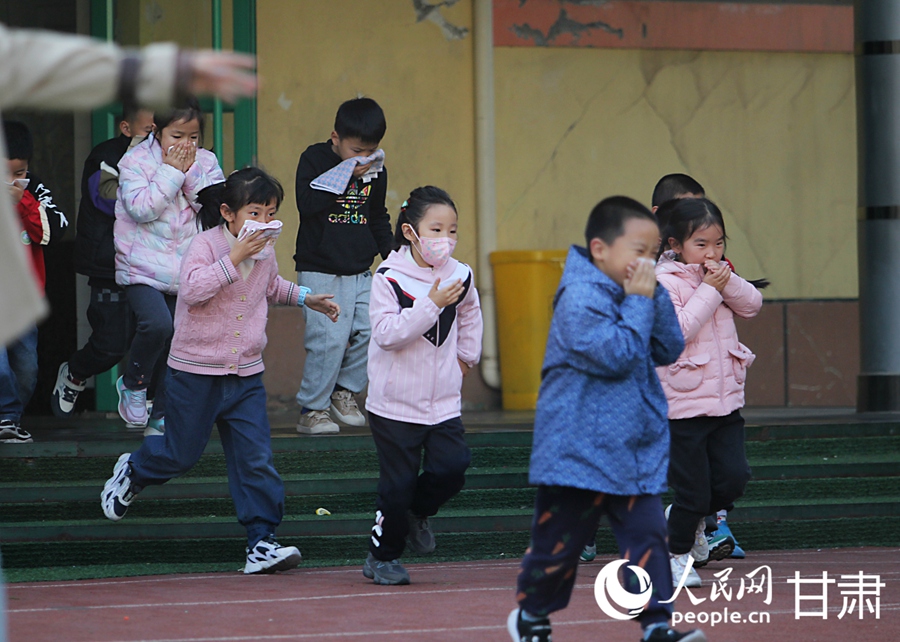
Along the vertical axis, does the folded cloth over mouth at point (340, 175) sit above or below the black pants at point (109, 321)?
above

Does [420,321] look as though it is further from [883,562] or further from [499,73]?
[499,73]

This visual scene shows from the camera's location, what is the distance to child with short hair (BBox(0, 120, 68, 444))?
287 inches

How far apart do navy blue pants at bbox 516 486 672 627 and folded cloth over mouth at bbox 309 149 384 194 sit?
11.6ft

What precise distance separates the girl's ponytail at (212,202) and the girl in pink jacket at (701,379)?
200 centimetres

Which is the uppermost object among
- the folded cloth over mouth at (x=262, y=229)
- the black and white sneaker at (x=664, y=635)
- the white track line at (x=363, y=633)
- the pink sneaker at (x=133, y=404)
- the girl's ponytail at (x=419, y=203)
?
the girl's ponytail at (x=419, y=203)

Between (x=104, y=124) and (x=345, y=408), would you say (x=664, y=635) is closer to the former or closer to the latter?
(x=345, y=408)

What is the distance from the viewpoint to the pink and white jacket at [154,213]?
7066mm

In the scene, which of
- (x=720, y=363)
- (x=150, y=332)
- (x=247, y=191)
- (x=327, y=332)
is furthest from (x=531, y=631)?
(x=327, y=332)

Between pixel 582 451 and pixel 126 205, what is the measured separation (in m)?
3.62

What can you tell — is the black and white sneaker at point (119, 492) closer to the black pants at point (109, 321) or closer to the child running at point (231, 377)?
the child running at point (231, 377)

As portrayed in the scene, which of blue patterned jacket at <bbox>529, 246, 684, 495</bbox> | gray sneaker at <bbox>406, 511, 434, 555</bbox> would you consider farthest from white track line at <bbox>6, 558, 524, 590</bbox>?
blue patterned jacket at <bbox>529, 246, 684, 495</bbox>

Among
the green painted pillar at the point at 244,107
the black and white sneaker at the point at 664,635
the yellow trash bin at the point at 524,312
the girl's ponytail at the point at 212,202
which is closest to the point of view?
the black and white sneaker at the point at 664,635

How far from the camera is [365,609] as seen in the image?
17.6 ft

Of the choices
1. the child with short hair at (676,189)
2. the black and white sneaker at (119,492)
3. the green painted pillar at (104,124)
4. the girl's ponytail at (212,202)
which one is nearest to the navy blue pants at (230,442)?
the black and white sneaker at (119,492)
